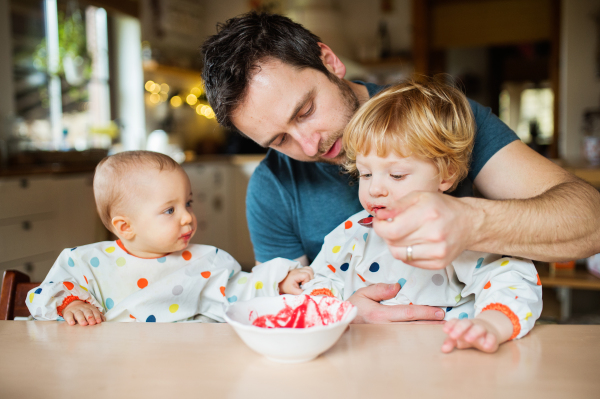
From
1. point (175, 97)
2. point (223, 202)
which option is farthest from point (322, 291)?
point (175, 97)

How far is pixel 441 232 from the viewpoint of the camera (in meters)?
0.74

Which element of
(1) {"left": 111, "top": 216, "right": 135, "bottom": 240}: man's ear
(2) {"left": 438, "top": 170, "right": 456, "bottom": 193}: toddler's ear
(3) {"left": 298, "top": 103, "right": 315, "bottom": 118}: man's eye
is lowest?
(1) {"left": 111, "top": 216, "right": 135, "bottom": 240}: man's ear

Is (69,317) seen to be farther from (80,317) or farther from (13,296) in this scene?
(13,296)

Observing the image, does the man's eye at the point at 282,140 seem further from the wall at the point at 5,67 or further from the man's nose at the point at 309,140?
the wall at the point at 5,67

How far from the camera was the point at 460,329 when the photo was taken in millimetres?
745

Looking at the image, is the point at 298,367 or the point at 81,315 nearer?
the point at 298,367

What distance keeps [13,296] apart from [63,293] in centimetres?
14

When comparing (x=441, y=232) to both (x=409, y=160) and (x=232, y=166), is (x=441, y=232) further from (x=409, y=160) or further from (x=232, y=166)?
(x=232, y=166)

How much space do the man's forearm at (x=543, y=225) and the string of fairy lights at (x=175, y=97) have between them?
3910 millimetres

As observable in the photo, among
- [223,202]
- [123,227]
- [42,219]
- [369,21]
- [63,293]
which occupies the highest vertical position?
[369,21]

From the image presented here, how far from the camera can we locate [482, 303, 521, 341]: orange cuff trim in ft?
2.65

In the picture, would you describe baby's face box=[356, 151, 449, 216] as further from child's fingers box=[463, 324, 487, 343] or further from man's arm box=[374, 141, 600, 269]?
child's fingers box=[463, 324, 487, 343]

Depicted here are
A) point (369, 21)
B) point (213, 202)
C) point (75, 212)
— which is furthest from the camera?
point (369, 21)

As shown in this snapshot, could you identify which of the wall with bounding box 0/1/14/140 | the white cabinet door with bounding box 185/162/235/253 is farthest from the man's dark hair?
the white cabinet door with bounding box 185/162/235/253
